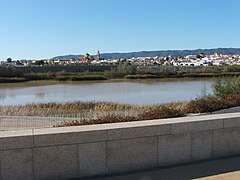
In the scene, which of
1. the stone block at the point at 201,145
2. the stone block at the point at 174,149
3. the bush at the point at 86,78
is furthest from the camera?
the bush at the point at 86,78

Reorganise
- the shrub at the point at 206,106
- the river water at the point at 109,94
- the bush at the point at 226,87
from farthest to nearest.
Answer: the river water at the point at 109,94 → the bush at the point at 226,87 → the shrub at the point at 206,106

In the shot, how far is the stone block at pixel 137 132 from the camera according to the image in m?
4.63

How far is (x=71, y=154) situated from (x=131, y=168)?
906 millimetres

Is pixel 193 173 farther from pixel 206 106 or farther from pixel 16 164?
pixel 206 106

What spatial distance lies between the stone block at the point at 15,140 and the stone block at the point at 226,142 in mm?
2884

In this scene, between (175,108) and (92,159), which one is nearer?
(92,159)

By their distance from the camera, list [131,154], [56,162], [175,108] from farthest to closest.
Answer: [175,108] → [131,154] → [56,162]

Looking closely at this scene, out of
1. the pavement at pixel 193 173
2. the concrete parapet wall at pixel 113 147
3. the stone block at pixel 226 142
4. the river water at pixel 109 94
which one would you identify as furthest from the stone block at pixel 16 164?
the river water at pixel 109 94

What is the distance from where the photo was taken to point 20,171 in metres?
4.25

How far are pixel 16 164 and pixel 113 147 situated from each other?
131 centimetres

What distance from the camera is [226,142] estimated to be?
5.34m

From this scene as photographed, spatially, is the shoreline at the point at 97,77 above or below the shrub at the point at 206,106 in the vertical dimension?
below

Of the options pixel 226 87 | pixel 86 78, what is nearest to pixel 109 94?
pixel 226 87

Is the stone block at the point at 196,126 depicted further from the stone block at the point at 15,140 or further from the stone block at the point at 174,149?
the stone block at the point at 15,140
